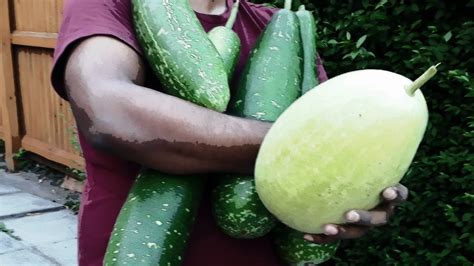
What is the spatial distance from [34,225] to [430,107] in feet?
11.1

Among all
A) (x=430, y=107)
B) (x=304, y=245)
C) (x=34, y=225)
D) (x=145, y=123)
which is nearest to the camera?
(x=145, y=123)

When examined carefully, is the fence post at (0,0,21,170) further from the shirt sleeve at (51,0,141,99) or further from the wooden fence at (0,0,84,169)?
the shirt sleeve at (51,0,141,99)

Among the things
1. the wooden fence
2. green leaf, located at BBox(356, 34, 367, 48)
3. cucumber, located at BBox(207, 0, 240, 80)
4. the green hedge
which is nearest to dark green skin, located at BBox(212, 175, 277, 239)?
cucumber, located at BBox(207, 0, 240, 80)

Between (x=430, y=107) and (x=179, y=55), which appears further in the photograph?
(x=430, y=107)

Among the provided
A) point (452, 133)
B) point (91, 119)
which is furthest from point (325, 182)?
point (452, 133)

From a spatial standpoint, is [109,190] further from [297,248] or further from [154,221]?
[297,248]

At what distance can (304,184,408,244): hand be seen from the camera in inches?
40.3

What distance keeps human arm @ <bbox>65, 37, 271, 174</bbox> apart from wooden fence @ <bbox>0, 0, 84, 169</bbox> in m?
4.37

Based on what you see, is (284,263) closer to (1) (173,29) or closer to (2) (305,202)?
(2) (305,202)

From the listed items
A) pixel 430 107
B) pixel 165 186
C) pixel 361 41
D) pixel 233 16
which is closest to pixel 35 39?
pixel 361 41

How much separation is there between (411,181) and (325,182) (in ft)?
5.42

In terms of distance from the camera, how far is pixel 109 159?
1.27m

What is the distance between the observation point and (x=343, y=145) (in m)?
1.00

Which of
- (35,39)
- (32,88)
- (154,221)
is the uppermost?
(154,221)
